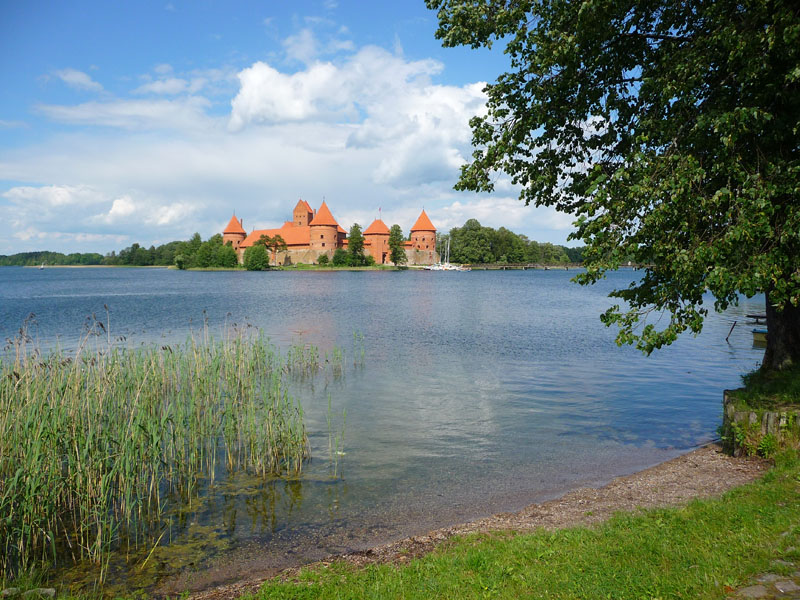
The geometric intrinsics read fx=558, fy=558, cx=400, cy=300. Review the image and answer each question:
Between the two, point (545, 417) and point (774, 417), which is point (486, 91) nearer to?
point (774, 417)

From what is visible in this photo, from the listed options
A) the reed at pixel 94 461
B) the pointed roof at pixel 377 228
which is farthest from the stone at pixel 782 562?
the pointed roof at pixel 377 228

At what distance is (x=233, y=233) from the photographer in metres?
128

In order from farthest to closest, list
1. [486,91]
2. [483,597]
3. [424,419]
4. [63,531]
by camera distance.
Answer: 1. [424,419]
2. [486,91]
3. [63,531]
4. [483,597]

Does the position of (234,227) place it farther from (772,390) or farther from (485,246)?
(772,390)

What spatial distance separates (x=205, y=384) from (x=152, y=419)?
3.35 m

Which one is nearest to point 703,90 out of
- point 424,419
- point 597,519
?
point 597,519

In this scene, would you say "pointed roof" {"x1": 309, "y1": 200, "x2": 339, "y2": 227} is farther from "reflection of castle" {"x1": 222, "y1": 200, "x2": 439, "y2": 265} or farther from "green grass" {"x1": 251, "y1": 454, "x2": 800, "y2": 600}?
"green grass" {"x1": 251, "y1": 454, "x2": 800, "y2": 600}

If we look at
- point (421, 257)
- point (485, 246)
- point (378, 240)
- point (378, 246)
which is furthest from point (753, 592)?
point (485, 246)

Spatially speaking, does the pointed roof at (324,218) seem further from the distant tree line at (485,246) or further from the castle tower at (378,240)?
the distant tree line at (485,246)

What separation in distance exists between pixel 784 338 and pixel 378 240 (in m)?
118

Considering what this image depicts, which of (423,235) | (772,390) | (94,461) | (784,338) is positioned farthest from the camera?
(423,235)

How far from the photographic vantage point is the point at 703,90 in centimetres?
696

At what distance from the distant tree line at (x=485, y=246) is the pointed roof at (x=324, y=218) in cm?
3036

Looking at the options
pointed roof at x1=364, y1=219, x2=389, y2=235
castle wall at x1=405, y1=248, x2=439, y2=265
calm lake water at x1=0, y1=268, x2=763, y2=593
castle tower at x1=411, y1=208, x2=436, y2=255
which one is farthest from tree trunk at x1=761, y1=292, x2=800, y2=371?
castle tower at x1=411, y1=208, x2=436, y2=255
